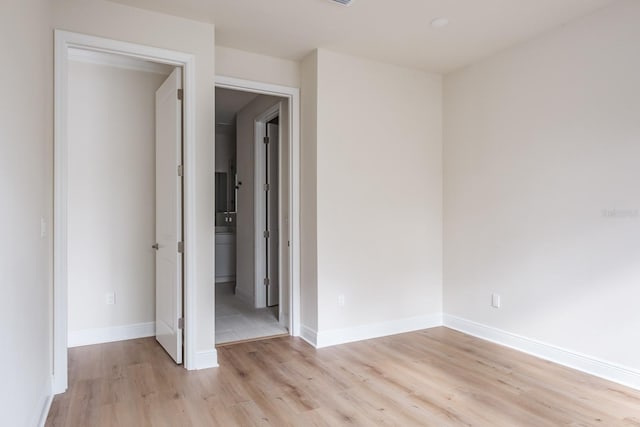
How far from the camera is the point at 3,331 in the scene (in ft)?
5.00

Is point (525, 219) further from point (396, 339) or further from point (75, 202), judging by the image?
point (75, 202)

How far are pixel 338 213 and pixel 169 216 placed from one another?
1466 millimetres

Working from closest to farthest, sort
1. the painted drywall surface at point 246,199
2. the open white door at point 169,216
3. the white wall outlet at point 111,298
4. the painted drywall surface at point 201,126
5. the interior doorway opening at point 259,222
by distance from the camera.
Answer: the painted drywall surface at point 201,126 → the open white door at point 169,216 → the white wall outlet at point 111,298 → the interior doorway opening at point 259,222 → the painted drywall surface at point 246,199

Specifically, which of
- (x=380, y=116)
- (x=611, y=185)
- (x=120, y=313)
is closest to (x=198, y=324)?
(x=120, y=313)


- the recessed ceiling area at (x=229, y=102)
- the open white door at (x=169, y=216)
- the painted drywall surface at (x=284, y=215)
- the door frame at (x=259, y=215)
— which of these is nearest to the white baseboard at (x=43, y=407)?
the open white door at (x=169, y=216)

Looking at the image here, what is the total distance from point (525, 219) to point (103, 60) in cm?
403

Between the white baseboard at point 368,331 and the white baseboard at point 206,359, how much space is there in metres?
→ 0.91

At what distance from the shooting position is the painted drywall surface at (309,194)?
11.9ft

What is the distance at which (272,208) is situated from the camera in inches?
199

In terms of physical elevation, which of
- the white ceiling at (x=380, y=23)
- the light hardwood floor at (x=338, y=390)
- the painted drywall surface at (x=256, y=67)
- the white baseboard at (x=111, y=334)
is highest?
the white ceiling at (x=380, y=23)

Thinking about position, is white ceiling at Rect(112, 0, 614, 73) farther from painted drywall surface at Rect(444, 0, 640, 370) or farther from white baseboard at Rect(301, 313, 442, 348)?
white baseboard at Rect(301, 313, 442, 348)

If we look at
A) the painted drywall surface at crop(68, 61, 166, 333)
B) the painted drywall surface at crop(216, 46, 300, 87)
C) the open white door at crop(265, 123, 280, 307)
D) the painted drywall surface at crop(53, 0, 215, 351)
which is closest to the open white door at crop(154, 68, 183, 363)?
the painted drywall surface at crop(53, 0, 215, 351)

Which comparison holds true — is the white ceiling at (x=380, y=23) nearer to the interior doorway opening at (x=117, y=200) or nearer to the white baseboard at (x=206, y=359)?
the interior doorway opening at (x=117, y=200)

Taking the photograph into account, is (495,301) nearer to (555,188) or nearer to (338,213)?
(555,188)
